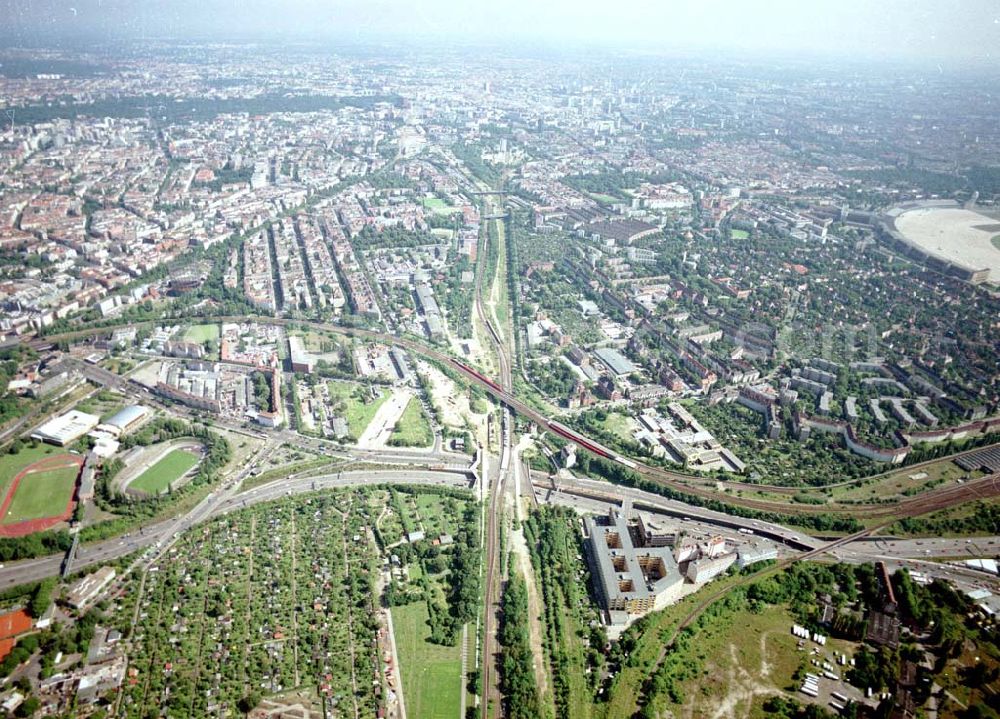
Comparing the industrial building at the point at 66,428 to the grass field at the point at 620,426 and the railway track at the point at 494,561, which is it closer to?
the railway track at the point at 494,561

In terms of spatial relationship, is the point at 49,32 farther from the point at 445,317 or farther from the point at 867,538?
the point at 867,538

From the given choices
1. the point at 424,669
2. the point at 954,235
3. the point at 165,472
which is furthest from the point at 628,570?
the point at 954,235

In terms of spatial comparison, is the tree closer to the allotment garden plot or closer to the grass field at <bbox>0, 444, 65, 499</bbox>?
the allotment garden plot

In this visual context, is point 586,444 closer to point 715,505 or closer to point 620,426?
point 620,426

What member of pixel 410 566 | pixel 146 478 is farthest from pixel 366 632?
pixel 146 478

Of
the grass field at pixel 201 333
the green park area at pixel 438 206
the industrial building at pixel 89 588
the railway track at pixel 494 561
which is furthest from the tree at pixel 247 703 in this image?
the green park area at pixel 438 206
